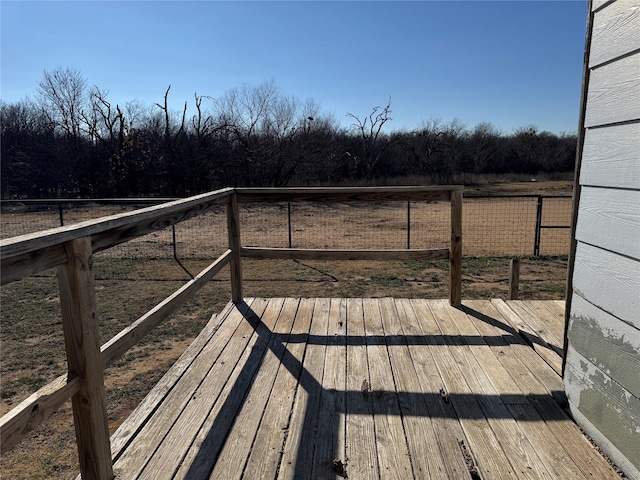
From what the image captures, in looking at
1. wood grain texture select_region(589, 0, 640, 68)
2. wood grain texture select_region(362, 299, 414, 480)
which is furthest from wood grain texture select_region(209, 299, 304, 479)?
wood grain texture select_region(589, 0, 640, 68)

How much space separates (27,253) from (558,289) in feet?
18.9

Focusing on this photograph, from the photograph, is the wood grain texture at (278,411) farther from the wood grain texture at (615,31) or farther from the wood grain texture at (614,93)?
the wood grain texture at (615,31)

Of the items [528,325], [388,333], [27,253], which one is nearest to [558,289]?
[528,325]

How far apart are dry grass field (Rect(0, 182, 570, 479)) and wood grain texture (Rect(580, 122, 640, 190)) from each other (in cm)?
280

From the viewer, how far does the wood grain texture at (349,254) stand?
11.2 feet

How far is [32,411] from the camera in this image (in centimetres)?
122

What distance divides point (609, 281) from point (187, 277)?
556cm

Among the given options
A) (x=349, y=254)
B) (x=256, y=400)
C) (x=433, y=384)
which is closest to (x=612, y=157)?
(x=433, y=384)

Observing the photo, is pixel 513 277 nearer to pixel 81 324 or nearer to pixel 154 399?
pixel 154 399

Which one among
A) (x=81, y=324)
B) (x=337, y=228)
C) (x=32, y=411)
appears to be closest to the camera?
(x=32, y=411)

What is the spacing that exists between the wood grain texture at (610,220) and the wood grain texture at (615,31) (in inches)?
20.1

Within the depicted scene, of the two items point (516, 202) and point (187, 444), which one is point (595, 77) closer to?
point (187, 444)

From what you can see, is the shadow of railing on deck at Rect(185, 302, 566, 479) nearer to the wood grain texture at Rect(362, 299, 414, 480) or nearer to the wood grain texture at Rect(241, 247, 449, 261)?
the wood grain texture at Rect(362, 299, 414, 480)

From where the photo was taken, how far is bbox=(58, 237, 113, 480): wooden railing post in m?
1.43
